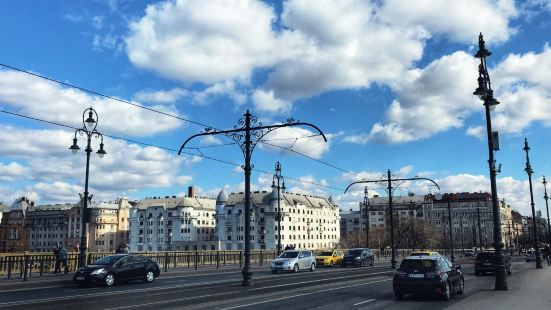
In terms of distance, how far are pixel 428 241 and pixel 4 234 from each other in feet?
431

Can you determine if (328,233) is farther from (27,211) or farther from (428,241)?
(27,211)

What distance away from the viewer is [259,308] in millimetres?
14430

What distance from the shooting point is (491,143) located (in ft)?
64.6

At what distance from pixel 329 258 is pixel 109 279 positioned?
27.5 m

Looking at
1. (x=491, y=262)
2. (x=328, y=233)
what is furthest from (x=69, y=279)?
(x=328, y=233)

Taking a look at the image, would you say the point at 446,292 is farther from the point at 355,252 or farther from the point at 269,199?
the point at 269,199

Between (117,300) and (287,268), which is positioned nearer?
(117,300)

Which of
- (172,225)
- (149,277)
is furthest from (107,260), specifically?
(172,225)

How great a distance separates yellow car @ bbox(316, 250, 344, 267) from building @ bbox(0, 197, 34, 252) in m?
138

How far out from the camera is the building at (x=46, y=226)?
176 meters

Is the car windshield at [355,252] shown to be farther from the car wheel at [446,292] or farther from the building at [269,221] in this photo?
the building at [269,221]

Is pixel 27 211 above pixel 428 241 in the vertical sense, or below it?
above

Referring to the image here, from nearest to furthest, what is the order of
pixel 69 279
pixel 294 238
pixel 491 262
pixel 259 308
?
1. pixel 259 308
2. pixel 69 279
3. pixel 491 262
4. pixel 294 238

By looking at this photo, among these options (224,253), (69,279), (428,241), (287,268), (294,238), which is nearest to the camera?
(69,279)
